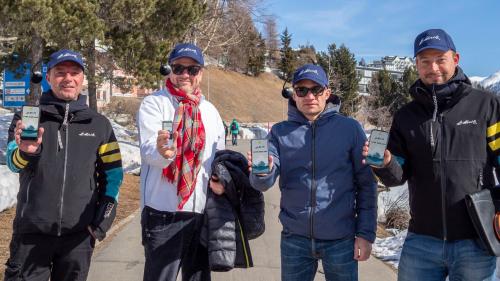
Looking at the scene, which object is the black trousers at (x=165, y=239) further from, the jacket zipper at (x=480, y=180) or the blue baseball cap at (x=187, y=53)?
the jacket zipper at (x=480, y=180)

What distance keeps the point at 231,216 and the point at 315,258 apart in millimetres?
633

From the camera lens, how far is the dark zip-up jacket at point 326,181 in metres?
3.22

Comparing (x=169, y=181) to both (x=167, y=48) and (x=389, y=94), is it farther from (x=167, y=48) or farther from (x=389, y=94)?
(x=389, y=94)

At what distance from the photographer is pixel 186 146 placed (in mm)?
3350

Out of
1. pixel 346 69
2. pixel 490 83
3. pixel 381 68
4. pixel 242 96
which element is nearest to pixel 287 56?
pixel 242 96

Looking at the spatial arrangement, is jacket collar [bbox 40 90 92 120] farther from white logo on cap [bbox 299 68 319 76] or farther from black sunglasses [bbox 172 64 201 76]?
white logo on cap [bbox 299 68 319 76]

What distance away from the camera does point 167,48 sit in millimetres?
14805

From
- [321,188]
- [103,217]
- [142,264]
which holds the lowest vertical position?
[142,264]

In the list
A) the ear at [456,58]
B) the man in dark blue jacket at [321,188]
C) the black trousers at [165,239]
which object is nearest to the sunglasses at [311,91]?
the man in dark blue jacket at [321,188]

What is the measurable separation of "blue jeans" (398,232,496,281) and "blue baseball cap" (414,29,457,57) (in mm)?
1192

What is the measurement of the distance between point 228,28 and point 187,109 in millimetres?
22936

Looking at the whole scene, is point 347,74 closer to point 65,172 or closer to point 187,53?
point 187,53

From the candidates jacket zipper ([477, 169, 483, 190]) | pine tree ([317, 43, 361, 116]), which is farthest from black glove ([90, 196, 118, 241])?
pine tree ([317, 43, 361, 116])

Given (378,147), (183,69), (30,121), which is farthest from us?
(183,69)
